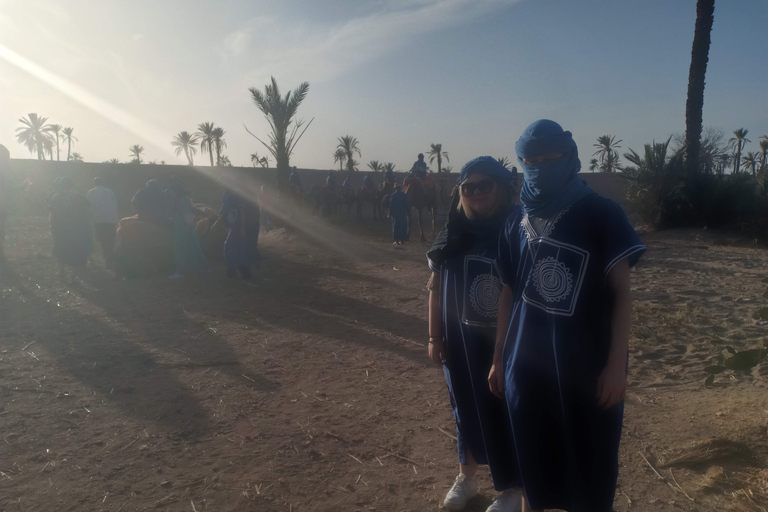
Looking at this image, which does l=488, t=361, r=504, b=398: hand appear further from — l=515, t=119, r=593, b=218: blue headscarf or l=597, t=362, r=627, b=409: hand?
l=515, t=119, r=593, b=218: blue headscarf

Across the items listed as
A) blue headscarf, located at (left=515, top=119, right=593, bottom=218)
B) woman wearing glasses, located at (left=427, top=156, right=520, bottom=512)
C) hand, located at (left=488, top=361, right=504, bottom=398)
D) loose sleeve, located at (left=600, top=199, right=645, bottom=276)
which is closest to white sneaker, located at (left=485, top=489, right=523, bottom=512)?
woman wearing glasses, located at (left=427, top=156, right=520, bottom=512)

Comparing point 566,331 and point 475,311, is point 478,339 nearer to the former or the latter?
point 475,311

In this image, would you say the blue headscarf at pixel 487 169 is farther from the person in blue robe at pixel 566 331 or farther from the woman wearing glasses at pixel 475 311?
the person in blue robe at pixel 566 331

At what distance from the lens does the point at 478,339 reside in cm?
252

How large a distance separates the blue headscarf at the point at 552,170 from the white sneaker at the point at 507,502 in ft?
4.63

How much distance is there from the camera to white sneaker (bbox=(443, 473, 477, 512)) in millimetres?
2734

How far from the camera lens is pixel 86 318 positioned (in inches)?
278

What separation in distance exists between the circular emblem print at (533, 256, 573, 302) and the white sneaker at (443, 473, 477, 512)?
50.6 inches

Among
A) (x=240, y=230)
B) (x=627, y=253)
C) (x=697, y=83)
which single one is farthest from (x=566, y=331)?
(x=697, y=83)

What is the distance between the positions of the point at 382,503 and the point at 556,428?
4.04ft

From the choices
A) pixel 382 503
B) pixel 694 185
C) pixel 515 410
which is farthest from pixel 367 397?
pixel 694 185

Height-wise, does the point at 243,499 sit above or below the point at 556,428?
below

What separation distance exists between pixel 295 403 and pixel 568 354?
279 centimetres

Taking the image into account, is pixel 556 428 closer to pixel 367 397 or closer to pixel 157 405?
pixel 367 397
